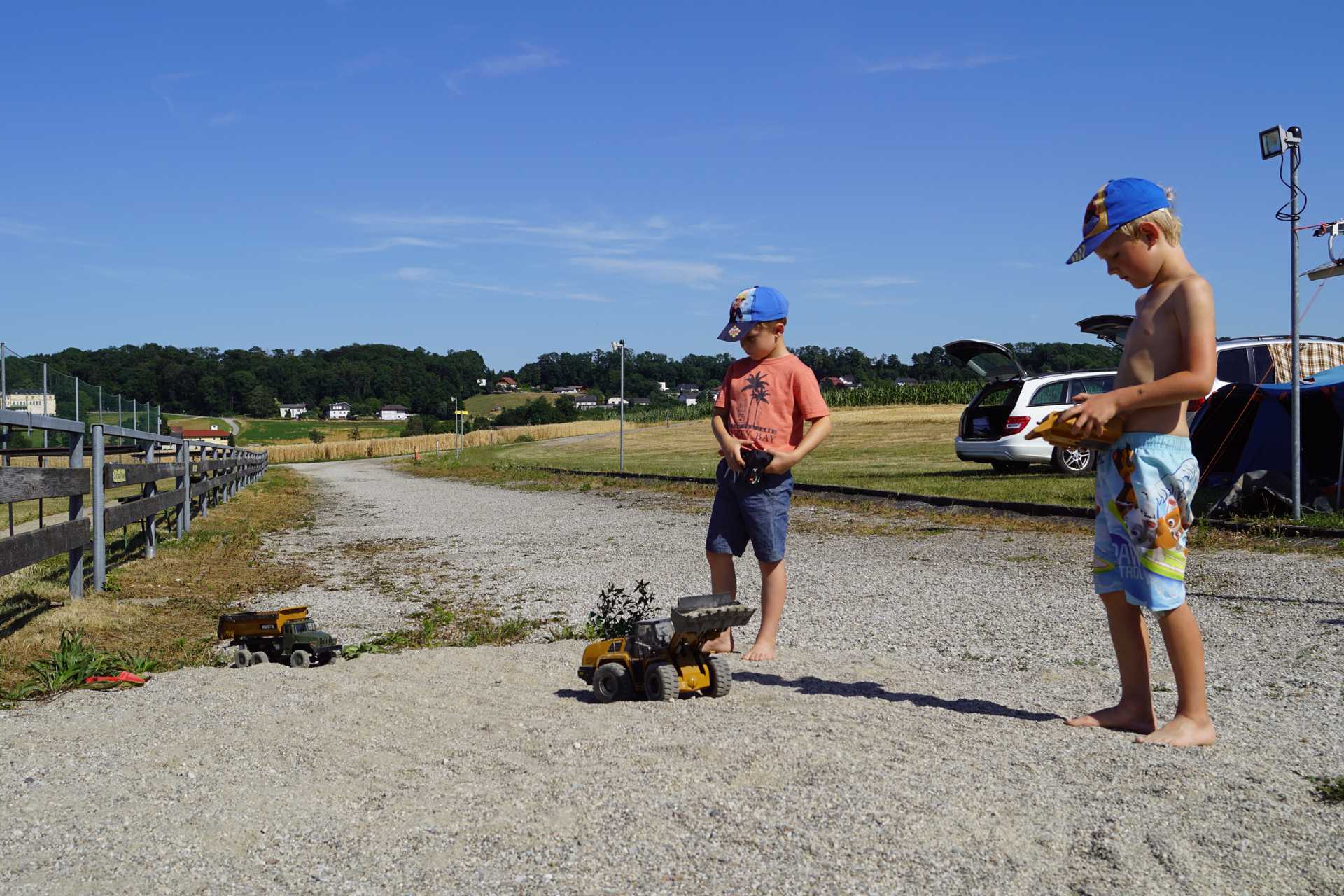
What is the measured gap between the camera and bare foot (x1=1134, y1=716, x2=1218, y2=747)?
3.54 m

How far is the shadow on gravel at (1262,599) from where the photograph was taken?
680cm

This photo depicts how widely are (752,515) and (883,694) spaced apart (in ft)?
3.74

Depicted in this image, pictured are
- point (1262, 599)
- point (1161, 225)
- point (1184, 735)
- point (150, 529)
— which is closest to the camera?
point (1184, 735)

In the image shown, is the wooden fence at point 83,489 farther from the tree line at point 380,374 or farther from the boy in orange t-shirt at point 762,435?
the tree line at point 380,374

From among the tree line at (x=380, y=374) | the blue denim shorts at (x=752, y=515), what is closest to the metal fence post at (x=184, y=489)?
the blue denim shorts at (x=752, y=515)

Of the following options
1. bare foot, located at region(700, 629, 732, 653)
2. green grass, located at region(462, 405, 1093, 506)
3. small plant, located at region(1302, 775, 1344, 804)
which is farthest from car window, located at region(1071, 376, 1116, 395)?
small plant, located at region(1302, 775, 1344, 804)

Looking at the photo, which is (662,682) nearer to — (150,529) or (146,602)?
(146,602)

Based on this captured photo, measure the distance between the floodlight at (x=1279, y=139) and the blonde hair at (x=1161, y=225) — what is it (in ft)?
27.3

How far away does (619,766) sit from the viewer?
339 cm

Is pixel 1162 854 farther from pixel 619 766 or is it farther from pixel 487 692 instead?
pixel 487 692

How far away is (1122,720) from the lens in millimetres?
3766

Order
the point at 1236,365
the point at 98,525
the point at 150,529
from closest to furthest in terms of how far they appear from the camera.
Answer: the point at 98,525 < the point at 150,529 < the point at 1236,365

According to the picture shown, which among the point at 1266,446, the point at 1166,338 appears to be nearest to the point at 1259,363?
the point at 1266,446

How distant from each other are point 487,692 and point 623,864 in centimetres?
202
